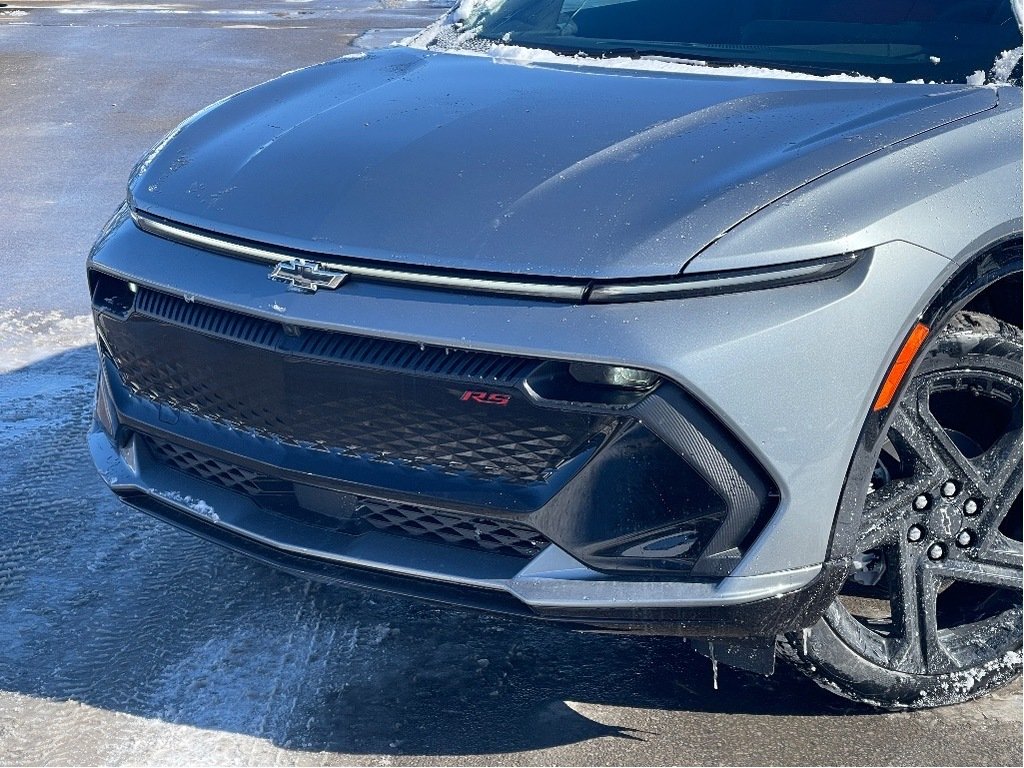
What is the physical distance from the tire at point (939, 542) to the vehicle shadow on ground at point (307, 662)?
197 mm

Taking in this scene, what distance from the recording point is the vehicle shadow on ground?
2727mm

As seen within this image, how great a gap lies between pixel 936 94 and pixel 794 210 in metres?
0.77

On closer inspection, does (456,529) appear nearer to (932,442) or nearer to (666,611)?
(666,611)

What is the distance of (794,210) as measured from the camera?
2.27 metres

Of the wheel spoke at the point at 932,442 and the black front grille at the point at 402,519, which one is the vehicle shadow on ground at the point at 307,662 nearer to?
the black front grille at the point at 402,519

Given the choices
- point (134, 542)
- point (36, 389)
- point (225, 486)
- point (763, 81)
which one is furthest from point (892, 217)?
point (36, 389)

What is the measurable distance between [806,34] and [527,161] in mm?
1192

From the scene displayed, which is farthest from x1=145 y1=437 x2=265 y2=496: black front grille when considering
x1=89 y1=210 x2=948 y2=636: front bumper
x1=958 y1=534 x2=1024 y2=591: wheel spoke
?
x1=958 y1=534 x2=1024 y2=591: wheel spoke

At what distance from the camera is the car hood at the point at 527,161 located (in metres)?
2.32

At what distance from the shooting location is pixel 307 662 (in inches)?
115

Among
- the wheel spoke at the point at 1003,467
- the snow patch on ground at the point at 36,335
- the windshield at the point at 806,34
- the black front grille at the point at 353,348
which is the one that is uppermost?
the windshield at the point at 806,34

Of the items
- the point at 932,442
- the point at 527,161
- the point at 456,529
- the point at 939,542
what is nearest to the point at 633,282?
the point at 527,161

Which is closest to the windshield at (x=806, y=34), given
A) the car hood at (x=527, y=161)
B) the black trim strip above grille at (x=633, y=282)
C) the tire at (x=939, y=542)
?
the car hood at (x=527, y=161)

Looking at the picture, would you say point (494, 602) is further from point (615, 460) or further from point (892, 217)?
point (892, 217)
